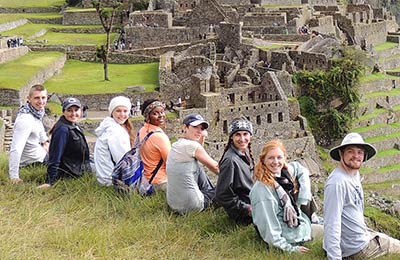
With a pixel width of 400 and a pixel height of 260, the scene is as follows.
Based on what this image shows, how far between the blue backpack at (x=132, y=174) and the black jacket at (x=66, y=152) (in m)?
0.94

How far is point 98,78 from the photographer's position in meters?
33.6

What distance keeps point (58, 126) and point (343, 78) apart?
2174cm

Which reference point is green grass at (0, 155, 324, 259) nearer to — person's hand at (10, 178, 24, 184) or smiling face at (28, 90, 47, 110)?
person's hand at (10, 178, 24, 184)

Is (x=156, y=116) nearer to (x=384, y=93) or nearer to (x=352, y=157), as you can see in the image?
(x=352, y=157)

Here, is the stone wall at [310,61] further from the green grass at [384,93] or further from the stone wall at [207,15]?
the stone wall at [207,15]

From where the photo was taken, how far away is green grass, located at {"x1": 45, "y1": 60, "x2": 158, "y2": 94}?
30422 mm

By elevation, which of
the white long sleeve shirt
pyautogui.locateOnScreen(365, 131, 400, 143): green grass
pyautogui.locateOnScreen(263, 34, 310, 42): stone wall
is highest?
the white long sleeve shirt

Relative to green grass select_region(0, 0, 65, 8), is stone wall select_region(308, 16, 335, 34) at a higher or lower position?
lower

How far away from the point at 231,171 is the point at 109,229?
5.47 feet

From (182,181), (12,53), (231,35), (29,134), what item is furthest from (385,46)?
(182,181)

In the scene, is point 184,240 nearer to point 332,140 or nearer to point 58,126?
point 58,126

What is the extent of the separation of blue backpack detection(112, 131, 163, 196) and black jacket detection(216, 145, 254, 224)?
1.41 m

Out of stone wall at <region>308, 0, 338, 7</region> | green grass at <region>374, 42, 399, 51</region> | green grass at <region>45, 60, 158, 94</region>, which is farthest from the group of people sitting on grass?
stone wall at <region>308, 0, 338, 7</region>

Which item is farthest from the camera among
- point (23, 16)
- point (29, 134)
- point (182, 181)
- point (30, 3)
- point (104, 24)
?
point (30, 3)
